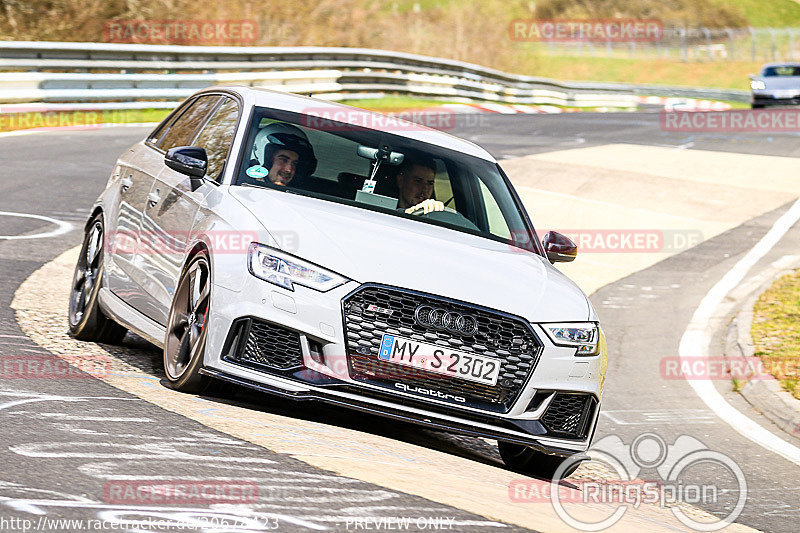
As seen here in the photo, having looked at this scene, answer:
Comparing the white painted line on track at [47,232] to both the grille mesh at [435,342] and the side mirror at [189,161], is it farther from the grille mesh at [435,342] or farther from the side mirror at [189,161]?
the grille mesh at [435,342]

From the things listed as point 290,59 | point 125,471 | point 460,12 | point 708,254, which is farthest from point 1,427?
point 460,12

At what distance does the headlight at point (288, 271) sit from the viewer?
18.1 feet

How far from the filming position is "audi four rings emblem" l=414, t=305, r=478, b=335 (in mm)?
5566

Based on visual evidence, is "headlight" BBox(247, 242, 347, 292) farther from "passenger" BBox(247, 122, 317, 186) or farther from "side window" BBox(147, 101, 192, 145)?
"side window" BBox(147, 101, 192, 145)

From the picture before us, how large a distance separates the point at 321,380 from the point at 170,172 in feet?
6.88

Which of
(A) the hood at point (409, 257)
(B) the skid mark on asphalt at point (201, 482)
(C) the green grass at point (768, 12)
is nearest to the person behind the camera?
(B) the skid mark on asphalt at point (201, 482)

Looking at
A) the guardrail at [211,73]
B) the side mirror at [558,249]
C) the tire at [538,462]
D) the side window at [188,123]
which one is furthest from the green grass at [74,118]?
the tire at [538,462]

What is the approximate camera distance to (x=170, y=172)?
7.06 metres

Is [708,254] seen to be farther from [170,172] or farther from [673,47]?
[673,47]

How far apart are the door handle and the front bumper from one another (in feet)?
4.71

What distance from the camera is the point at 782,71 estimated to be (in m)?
39.8

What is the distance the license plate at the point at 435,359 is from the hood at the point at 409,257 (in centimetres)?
25

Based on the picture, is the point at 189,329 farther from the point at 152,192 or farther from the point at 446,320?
the point at 152,192

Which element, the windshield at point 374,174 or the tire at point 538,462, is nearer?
the tire at point 538,462
